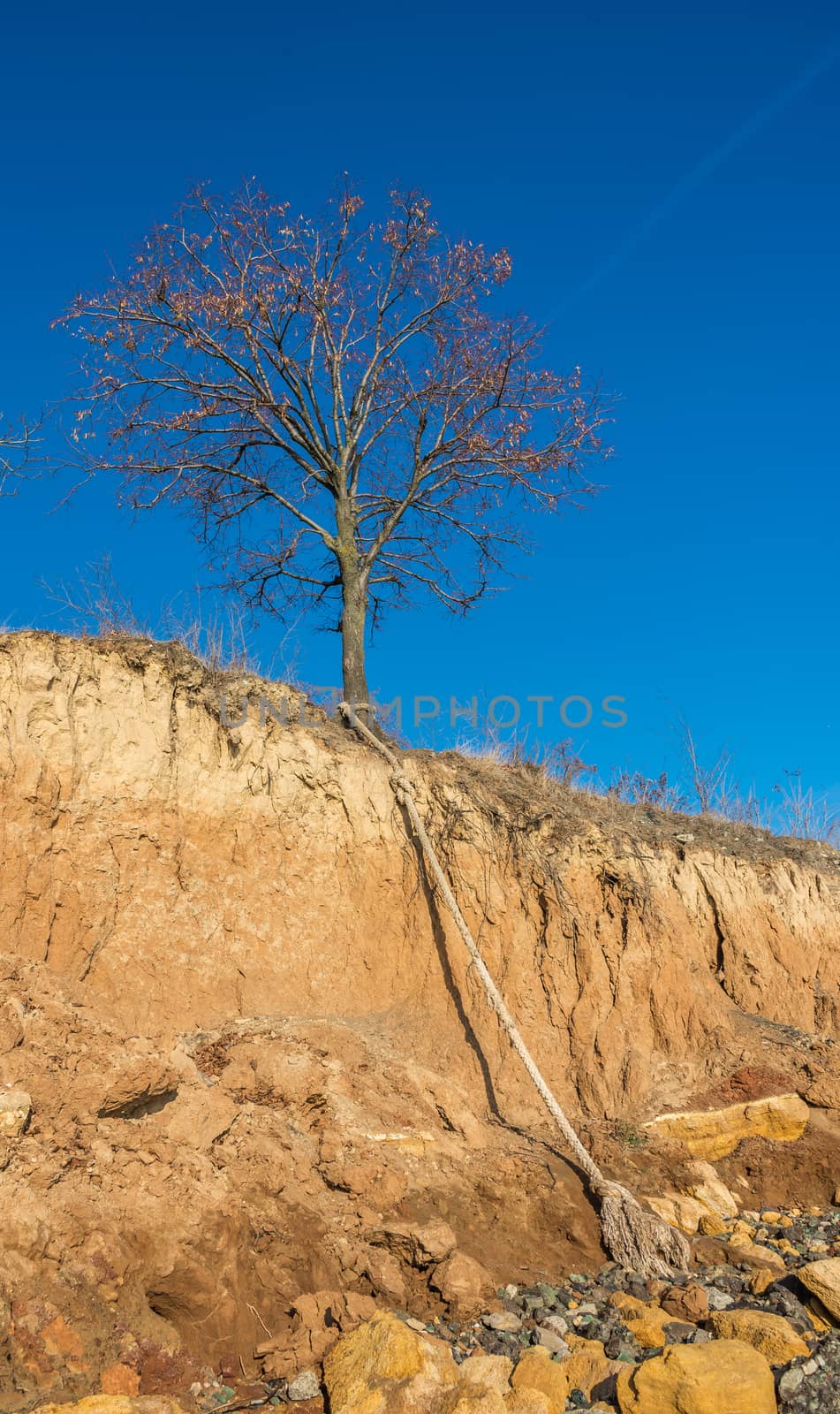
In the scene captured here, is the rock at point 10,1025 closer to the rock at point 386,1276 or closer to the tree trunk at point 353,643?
the rock at point 386,1276

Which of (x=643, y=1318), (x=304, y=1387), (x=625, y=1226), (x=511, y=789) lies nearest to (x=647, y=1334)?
(x=643, y=1318)

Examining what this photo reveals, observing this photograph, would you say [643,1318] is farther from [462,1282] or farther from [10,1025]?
[10,1025]

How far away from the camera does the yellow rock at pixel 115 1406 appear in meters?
4.30

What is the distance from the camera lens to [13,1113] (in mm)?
5387

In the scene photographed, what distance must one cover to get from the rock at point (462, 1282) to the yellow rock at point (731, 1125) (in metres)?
3.03

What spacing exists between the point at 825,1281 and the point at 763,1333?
0.87m

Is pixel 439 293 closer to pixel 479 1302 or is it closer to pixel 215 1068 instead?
pixel 215 1068

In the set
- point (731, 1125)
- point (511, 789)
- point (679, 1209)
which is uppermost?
point (511, 789)

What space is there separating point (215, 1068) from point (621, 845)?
204 inches

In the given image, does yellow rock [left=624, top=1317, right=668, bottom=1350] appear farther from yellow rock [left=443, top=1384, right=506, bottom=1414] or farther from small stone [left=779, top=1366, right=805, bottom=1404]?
yellow rock [left=443, top=1384, right=506, bottom=1414]

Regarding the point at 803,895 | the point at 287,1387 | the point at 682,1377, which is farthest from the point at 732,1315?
the point at 803,895

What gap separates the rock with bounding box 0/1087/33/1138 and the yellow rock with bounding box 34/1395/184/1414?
4.66 feet

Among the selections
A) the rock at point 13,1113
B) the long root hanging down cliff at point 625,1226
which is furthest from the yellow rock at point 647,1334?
the rock at point 13,1113

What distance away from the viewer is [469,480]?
12773 millimetres
